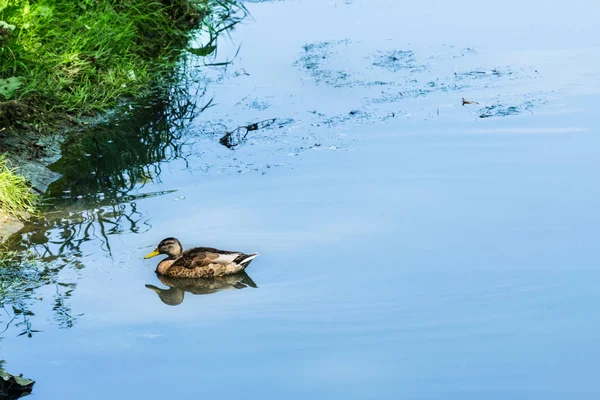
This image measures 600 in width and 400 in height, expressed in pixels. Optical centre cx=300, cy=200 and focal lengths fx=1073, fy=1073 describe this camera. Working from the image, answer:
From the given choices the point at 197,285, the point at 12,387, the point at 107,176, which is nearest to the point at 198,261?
the point at 197,285

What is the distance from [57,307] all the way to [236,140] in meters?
3.35

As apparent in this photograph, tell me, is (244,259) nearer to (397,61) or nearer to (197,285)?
(197,285)

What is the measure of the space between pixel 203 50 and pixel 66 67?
102 inches

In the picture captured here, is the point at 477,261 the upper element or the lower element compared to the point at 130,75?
lower

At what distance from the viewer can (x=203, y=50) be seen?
12.8 meters

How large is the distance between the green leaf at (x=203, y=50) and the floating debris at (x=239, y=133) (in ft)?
9.49

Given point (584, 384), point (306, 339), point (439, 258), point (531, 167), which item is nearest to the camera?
point (584, 384)

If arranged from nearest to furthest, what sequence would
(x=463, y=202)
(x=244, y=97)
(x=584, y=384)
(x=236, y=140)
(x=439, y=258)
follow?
(x=584, y=384) < (x=439, y=258) < (x=463, y=202) < (x=236, y=140) < (x=244, y=97)

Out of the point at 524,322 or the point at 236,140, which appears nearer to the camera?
the point at 524,322

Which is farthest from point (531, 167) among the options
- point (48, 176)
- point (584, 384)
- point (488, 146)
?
point (48, 176)

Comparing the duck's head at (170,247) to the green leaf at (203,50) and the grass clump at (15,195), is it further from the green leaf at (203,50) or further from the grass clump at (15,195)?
the green leaf at (203,50)

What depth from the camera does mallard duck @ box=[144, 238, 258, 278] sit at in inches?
282

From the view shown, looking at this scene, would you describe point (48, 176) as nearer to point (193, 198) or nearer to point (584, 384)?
point (193, 198)

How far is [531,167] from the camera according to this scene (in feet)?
28.6
